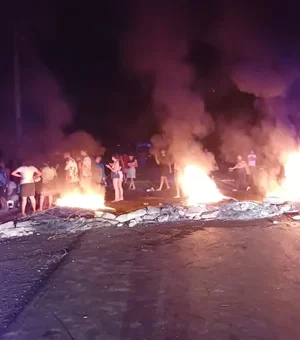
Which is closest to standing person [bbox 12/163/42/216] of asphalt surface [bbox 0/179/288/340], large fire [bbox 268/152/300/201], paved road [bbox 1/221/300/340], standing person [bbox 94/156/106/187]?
asphalt surface [bbox 0/179/288/340]

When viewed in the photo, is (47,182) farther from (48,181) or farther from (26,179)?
(26,179)

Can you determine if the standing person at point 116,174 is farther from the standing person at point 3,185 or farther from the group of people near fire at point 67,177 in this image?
the standing person at point 3,185

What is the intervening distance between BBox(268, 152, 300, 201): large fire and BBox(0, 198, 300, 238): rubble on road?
262 centimetres

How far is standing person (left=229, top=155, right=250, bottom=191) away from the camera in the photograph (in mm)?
15812

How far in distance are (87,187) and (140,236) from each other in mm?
5297

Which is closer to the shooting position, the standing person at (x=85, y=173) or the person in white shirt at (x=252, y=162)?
the standing person at (x=85, y=173)

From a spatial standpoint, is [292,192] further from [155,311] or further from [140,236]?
[155,311]

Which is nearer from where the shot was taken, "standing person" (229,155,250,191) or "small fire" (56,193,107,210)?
"small fire" (56,193,107,210)

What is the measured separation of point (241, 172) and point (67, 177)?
6.92m

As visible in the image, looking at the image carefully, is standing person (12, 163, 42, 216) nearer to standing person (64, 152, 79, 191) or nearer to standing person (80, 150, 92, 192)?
standing person (64, 152, 79, 191)

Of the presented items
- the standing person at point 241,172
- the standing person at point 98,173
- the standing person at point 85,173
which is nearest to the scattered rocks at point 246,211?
the standing person at point 85,173

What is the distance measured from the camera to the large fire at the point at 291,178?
13453 millimetres

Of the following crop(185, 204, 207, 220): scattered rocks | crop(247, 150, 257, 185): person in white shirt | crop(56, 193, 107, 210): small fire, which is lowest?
crop(185, 204, 207, 220): scattered rocks

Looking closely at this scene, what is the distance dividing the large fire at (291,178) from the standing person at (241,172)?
1953 mm
